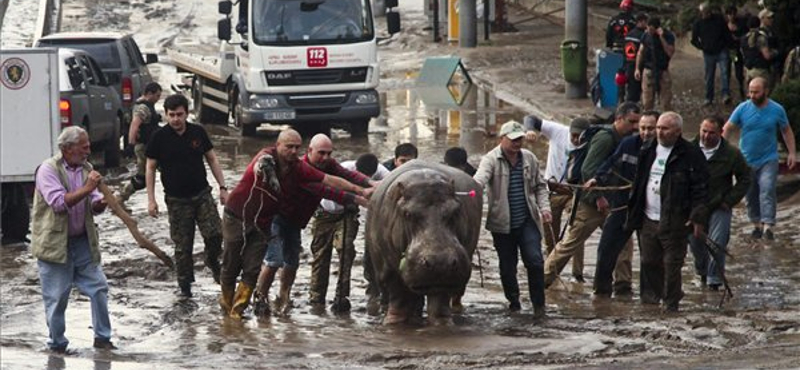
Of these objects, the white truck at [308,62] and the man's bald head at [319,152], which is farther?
the white truck at [308,62]

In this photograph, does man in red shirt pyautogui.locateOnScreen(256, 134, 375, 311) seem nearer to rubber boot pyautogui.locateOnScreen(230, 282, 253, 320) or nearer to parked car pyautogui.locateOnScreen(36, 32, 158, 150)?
rubber boot pyautogui.locateOnScreen(230, 282, 253, 320)

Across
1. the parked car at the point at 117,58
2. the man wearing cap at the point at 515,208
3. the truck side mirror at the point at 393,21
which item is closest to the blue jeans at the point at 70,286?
the man wearing cap at the point at 515,208

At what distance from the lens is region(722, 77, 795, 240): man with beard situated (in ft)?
57.3

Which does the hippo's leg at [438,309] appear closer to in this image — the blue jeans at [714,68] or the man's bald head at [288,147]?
the man's bald head at [288,147]

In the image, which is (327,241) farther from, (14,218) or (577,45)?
(577,45)

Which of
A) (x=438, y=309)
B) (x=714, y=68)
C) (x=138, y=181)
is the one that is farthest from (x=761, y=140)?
(x=714, y=68)

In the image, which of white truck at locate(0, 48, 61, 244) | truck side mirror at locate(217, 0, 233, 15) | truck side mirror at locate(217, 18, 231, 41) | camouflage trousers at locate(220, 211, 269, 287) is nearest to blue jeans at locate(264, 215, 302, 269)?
camouflage trousers at locate(220, 211, 269, 287)

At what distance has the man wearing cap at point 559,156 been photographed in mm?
16047

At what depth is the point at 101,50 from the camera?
30234 millimetres

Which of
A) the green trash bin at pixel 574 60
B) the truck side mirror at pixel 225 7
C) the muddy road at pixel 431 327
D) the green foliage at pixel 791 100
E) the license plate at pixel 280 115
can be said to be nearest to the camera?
the muddy road at pixel 431 327

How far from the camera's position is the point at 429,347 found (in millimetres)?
12711

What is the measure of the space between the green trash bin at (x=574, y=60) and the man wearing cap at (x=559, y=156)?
14.5 meters

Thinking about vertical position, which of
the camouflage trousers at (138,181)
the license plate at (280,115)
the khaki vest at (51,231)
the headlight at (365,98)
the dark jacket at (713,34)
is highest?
the khaki vest at (51,231)

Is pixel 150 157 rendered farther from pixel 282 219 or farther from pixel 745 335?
pixel 745 335
